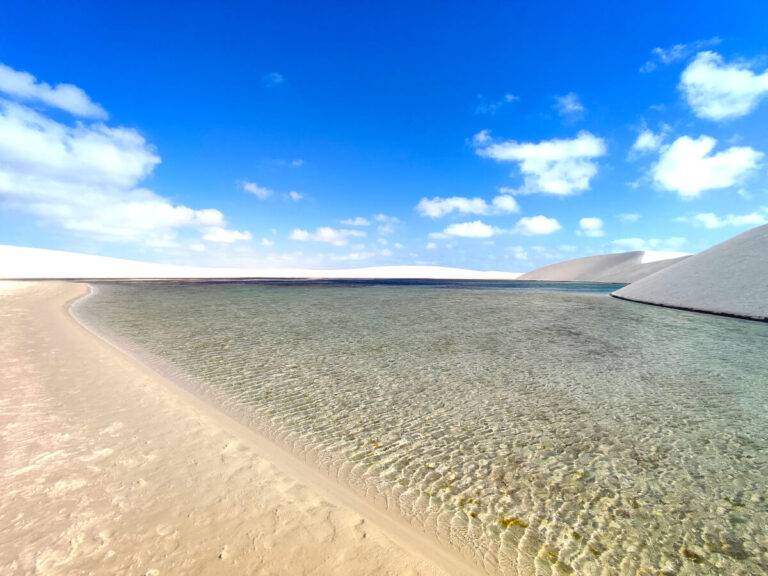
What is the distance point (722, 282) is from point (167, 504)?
83.4 feet

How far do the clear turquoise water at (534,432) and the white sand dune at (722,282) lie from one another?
9240 millimetres

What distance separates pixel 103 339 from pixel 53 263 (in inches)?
4309

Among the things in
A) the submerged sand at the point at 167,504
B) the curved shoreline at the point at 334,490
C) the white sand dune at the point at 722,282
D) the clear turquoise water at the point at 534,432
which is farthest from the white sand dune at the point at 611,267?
the submerged sand at the point at 167,504

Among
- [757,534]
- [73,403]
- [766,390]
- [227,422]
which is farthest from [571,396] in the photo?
[73,403]

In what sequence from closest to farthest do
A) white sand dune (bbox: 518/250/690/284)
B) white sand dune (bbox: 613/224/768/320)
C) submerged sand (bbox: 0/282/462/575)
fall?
submerged sand (bbox: 0/282/462/575) → white sand dune (bbox: 613/224/768/320) → white sand dune (bbox: 518/250/690/284)

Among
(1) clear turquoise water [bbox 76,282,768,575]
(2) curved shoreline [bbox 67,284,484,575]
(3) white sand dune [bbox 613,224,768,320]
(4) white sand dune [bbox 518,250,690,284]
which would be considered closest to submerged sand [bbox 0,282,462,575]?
(2) curved shoreline [bbox 67,284,484,575]

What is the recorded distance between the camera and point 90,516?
266 centimetres

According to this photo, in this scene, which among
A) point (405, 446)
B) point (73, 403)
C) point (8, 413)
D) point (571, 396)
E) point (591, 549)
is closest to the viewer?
point (591, 549)

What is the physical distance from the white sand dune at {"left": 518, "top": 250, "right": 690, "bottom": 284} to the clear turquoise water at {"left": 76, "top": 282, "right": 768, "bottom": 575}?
79878 mm

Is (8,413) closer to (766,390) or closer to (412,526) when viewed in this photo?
(412,526)

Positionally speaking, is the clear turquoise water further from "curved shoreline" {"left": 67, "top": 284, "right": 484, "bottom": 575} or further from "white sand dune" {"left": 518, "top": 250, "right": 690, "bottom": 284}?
"white sand dune" {"left": 518, "top": 250, "right": 690, "bottom": 284}

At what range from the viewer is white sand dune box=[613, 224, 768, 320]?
1660 cm

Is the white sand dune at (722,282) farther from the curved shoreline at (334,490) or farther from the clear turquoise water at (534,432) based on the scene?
the curved shoreline at (334,490)

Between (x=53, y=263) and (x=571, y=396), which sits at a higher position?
(x=53, y=263)
